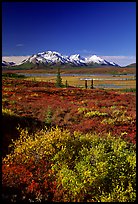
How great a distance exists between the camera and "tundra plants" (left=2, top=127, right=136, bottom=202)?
24.9ft

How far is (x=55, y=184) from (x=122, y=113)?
1463 cm

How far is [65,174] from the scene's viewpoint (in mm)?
7832

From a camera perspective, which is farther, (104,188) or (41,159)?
(41,159)

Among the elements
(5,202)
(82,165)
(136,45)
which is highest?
(136,45)

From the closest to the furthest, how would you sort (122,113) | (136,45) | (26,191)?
(136,45) → (26,191) → (122,113)

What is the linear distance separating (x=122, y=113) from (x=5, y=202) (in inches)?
628

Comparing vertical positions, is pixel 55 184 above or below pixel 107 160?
below

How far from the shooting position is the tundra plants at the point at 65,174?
7.60m

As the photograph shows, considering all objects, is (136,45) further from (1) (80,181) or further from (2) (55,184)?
(2) (55,184)

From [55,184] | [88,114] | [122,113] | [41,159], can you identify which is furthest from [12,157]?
[122,113]

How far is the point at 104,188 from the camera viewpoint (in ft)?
26.3

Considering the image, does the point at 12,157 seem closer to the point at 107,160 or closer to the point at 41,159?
the point at 41,159

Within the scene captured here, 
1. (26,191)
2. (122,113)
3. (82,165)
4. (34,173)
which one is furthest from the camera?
(122,113)

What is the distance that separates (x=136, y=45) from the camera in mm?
6098
